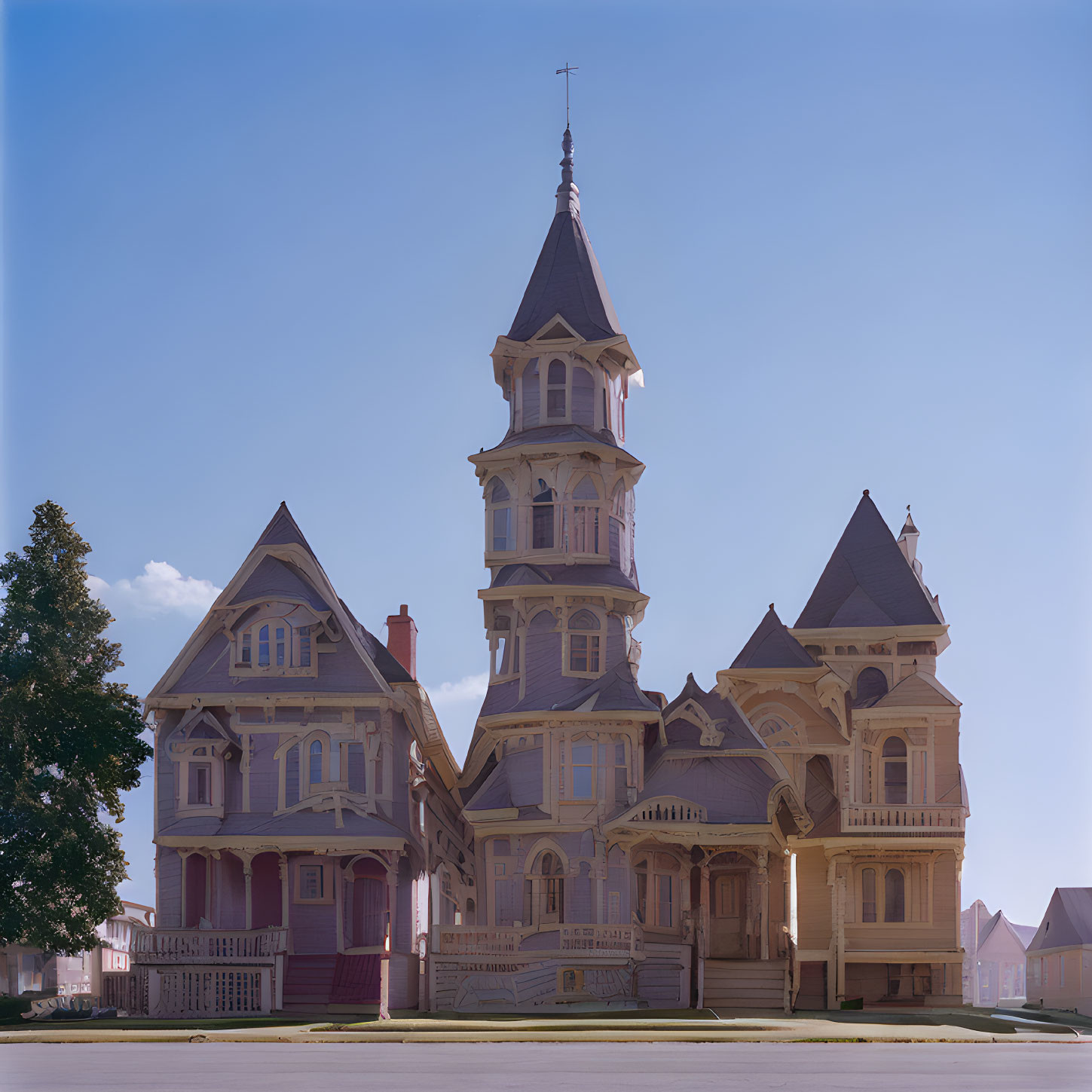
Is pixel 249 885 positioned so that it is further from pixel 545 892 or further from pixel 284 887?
pixel 545 892

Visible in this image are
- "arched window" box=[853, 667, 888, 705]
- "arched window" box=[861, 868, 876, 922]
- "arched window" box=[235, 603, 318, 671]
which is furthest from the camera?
"arched window" box=[853, 667, 888, 705]

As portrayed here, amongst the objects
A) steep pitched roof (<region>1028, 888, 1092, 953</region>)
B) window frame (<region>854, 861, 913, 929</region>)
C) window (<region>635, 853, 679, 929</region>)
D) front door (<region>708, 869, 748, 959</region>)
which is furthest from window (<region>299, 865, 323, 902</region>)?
steep pitched roof (<region>1028, 888, 1092, 953</region>)

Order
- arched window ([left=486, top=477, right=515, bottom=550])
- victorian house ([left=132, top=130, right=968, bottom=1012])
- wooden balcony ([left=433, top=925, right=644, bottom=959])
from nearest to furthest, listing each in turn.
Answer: wooden balcony ([left=433, top=925, right=644, bottom=959]) < victorian house ([left=132, top=130, right=968, bottom=1012]) < arched window ([left=486, top=477, right=515, bottom=550])

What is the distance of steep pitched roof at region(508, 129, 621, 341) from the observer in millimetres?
48188

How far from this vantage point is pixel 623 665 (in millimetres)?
44594

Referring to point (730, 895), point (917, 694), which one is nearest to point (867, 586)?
point (917, 694)

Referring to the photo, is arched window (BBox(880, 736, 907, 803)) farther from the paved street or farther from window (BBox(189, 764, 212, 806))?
the paved street

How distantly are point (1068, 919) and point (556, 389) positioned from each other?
2678 centimetres

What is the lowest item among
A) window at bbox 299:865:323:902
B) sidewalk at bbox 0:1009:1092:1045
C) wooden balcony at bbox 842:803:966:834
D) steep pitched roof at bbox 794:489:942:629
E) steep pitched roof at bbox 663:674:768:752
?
sidewalk at bbox 0:1009:1092:1045

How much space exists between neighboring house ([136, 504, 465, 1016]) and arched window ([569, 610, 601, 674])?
4.86m

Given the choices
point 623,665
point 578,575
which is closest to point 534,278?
point 578,575

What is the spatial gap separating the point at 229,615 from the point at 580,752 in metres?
10.3

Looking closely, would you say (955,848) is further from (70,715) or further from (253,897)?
(70,715)

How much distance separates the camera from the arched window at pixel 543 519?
1854 inches
